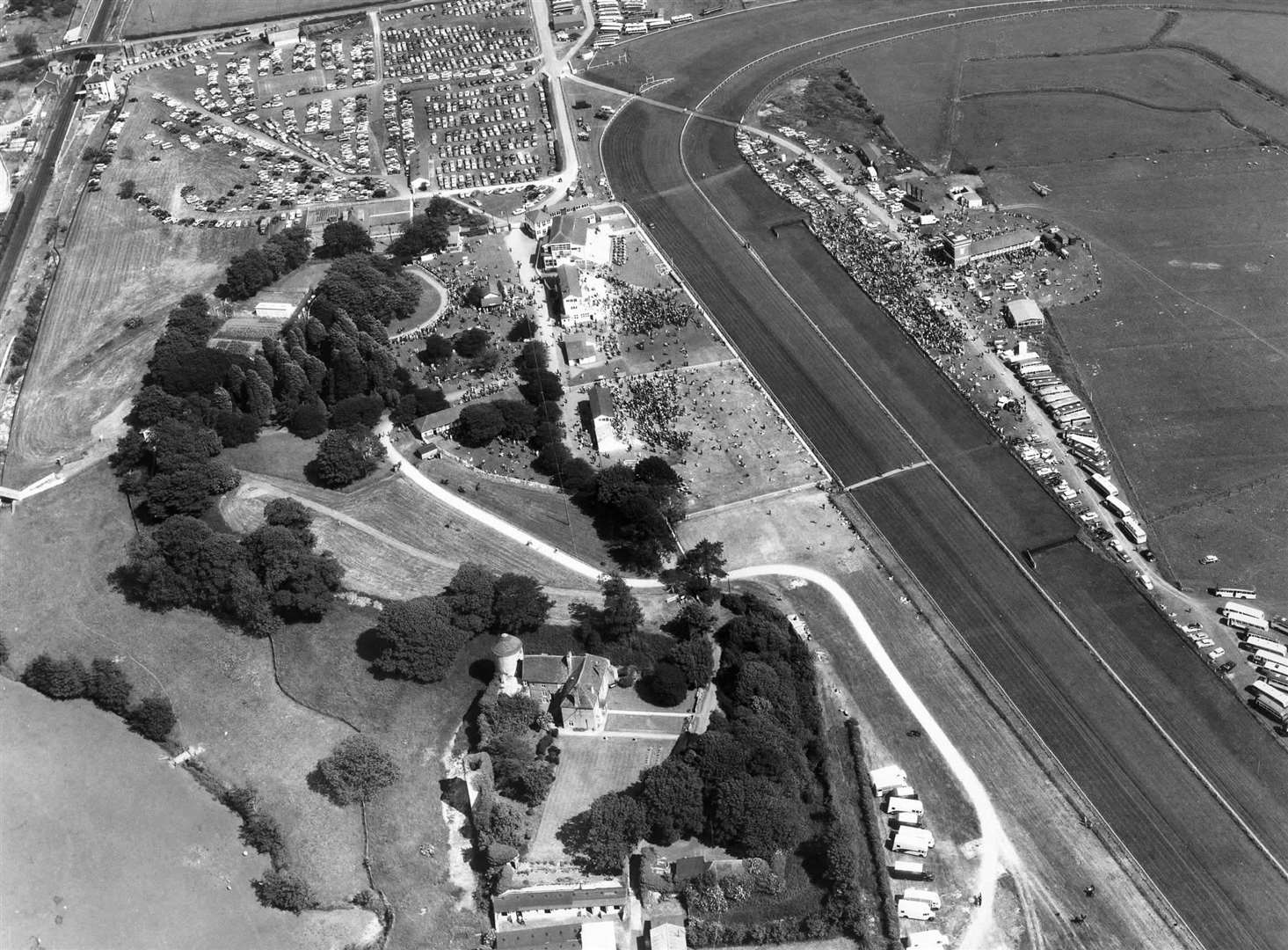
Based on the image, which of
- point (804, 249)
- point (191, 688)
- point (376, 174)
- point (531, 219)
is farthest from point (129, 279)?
point (804, 249)

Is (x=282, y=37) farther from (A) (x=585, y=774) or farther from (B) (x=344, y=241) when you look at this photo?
A: (A) (x=585, y=774)

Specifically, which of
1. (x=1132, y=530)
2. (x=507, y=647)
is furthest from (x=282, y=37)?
(x=1132, y=530)

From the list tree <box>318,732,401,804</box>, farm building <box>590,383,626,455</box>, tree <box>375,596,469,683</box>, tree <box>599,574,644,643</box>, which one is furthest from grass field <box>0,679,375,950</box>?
farm building <box>590,383,626,455</box>

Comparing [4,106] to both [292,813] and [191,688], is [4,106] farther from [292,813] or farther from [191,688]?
[292,813]

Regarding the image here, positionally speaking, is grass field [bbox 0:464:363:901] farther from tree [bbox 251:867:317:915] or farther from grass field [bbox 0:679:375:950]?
grass field [bbox 0:679:375:950]

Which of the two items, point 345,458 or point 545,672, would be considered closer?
point 545,672

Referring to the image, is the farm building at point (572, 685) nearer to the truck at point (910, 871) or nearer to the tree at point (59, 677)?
the truck at point (910, 871)

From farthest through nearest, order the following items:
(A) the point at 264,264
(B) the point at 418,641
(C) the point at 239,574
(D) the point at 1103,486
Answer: (A) the point at 264,264, (D) the point at 1103,486, (C) the point at 239,574, (B) the point at 418,641
